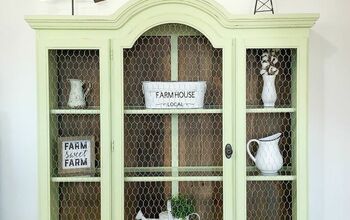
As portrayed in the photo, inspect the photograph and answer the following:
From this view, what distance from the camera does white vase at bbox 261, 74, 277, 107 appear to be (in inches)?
76.2

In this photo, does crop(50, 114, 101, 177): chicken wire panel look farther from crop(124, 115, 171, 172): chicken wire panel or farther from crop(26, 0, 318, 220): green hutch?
crop(124, 115, 171, 172): chicken wire panel

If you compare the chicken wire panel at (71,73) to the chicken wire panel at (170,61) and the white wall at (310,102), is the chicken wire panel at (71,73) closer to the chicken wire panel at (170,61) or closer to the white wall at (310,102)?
the chicken wire panel at (170,61)

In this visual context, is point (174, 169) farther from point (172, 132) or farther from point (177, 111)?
point (177, 111)

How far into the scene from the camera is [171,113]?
193cm

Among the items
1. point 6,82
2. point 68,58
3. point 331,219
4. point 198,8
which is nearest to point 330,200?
point 331,219

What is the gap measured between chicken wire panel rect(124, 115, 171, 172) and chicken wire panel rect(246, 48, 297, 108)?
1.25 ft

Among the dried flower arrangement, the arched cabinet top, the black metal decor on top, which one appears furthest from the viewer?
the black metal decor on top

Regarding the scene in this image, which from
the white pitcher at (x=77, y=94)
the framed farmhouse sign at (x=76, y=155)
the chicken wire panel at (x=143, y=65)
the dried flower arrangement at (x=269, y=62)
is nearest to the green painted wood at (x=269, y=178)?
the dried flower arrangement at (x=269, y=62)

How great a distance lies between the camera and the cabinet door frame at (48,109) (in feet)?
6.06

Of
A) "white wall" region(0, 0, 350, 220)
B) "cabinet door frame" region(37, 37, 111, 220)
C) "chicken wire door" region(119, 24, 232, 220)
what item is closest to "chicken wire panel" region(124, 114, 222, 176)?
"chicken wire door" region(119, 24, 232, 220)

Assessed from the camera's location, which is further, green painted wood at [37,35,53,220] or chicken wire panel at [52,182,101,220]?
chicken wire panel at [52,182,101,220]

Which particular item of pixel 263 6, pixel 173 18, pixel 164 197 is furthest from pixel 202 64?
pixel 164 197

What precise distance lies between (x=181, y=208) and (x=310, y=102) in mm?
815

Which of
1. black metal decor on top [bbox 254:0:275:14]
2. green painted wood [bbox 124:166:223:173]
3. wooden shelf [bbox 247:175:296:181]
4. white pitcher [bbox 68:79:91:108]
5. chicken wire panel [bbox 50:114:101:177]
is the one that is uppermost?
black metal decor on top [bbox 254:0:275:14]
